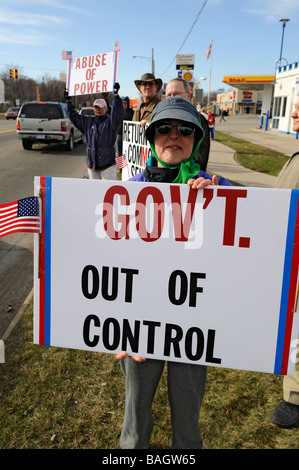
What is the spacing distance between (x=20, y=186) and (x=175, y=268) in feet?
25.8

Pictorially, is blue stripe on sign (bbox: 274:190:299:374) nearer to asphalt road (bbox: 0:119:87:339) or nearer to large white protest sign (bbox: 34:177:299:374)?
large white protest sign (bbox: 34:177:299:374)

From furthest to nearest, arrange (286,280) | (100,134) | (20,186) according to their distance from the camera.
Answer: (20,186) < (100,134) < (286,280)

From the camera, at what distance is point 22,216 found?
1682mm

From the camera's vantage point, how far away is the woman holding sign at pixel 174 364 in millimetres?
1760

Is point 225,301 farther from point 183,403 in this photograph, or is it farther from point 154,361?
point 183,403

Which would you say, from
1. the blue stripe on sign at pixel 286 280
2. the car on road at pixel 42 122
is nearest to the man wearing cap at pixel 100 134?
the blue stripe on sign at pixel 286 280

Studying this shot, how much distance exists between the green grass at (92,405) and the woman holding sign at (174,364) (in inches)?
19.8

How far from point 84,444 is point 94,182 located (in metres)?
1.59

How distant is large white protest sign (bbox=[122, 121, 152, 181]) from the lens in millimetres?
4648

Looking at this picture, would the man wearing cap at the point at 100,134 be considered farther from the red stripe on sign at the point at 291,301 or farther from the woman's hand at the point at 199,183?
the red stripe on sign at the point at 291,301

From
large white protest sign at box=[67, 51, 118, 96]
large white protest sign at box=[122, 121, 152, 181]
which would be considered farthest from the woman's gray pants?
large white protest sign at box=[67, 51, 118, 96]

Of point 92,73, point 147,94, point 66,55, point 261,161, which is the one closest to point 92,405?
point 147,94

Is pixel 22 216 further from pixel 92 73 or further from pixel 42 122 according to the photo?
pixel 42 122

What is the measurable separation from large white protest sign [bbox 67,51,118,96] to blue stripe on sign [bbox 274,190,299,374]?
4491 millimetres
